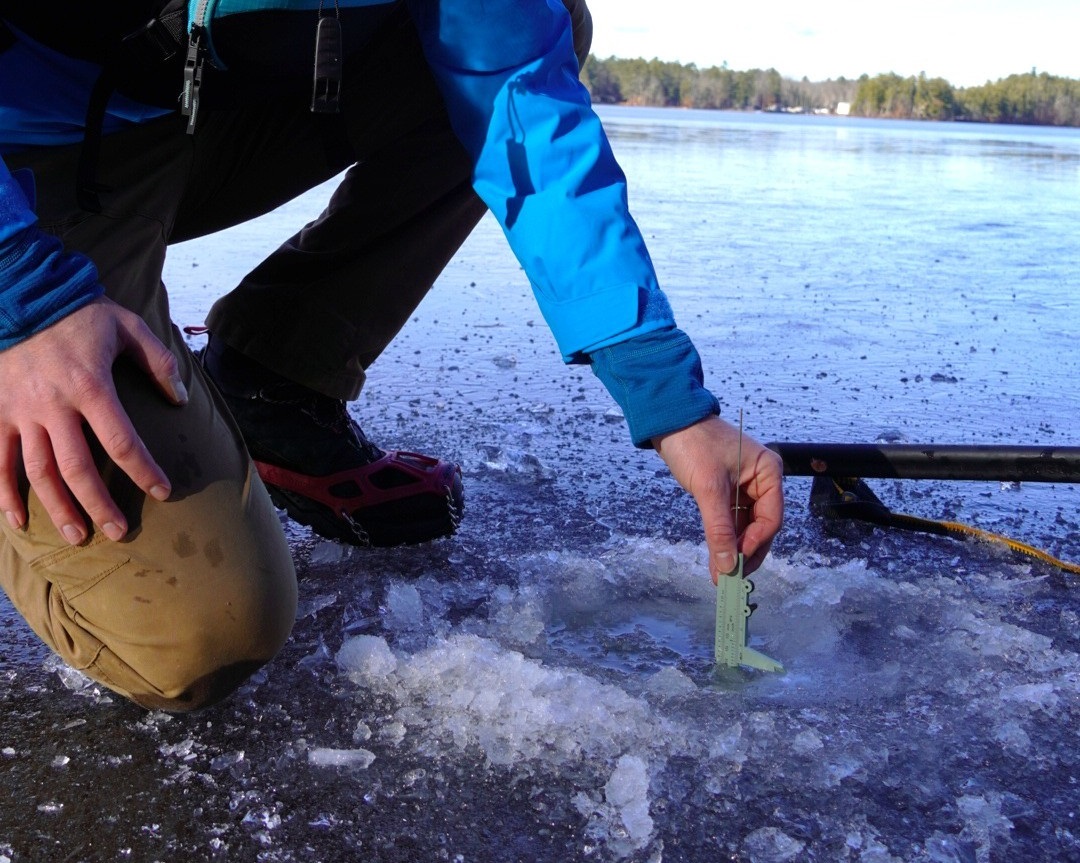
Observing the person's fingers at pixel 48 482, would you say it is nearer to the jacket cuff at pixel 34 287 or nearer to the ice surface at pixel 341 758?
the jacket cuff at pixel 34 287

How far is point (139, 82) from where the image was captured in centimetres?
162

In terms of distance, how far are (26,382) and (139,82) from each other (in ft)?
1.89

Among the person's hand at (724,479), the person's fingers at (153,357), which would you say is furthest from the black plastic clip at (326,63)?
the person's hand at (724,479)

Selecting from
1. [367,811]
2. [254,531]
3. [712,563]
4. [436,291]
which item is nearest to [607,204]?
[712,563]

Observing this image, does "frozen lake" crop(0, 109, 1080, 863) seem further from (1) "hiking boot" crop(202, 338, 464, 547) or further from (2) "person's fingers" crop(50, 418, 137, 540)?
(2) "person's fingers" crop(50, 418, 137, 540)

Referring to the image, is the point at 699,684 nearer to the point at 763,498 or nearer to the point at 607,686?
the point at 607,686

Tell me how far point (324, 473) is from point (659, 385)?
2.98 feet

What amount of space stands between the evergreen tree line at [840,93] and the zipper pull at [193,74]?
43.8m

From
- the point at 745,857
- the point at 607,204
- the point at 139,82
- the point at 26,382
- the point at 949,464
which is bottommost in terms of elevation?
the point at 745,857

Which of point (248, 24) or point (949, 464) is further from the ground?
point (248, 24)

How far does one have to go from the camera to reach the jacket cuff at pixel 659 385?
4.60 feet

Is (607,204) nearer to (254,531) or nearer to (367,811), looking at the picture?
(254,531)

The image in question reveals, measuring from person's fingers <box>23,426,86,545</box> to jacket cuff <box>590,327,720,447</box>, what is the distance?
0.70m

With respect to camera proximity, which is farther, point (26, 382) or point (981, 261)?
point (981, 261)
